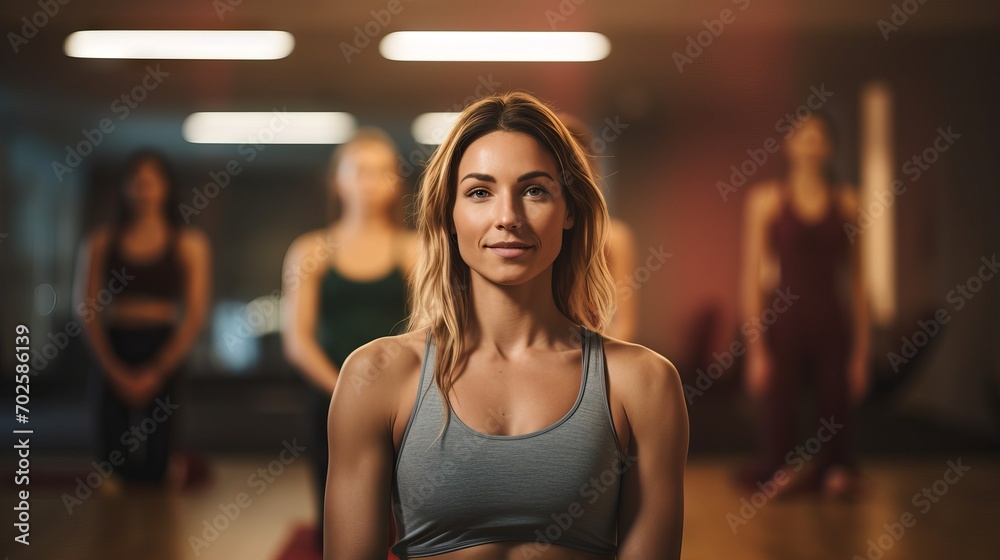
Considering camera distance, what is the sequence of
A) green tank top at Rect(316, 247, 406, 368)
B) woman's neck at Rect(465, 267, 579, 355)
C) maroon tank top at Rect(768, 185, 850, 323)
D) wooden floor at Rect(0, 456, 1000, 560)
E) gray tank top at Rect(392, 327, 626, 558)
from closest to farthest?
gray tank top at Rect(392, 327, 626, 558), woman's neck at Rect(465, 267, 579, 355), green tank top at Rect(316, 247, 406, 368), wooden floor at Rect(0, 456, 1000, 560), maroon tank top at Rect(768, 185, 850, 323)

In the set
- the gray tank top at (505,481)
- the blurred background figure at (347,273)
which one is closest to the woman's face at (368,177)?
the blurred background figure at (347,273)

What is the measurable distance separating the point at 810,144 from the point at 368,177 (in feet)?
5.48

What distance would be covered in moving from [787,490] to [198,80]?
2.68 m

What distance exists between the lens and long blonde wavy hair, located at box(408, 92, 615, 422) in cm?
143

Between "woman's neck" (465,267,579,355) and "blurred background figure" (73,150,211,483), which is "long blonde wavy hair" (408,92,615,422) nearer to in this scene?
"woman's neck" (465,267,579,355)

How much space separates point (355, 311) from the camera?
2.78 meters

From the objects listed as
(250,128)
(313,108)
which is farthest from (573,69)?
(250,128)

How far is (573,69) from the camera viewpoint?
291 centimetres

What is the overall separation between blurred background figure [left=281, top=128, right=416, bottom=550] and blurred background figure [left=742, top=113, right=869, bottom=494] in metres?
1.32

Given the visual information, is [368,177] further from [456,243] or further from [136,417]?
[456,243]

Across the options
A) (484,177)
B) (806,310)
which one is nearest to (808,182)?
(806,310)

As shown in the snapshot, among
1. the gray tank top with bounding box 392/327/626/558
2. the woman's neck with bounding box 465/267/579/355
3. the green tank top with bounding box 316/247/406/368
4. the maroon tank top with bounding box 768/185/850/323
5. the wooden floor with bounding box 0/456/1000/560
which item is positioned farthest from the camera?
the maroon tank top with bounding box 768/185/850/323

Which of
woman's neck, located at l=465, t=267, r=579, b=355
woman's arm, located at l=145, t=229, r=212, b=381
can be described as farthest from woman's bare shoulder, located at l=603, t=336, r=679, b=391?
woman's arm, located at l=145, t=229, r=212, b=381

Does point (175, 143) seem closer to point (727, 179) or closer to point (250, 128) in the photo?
point (250, 128)
